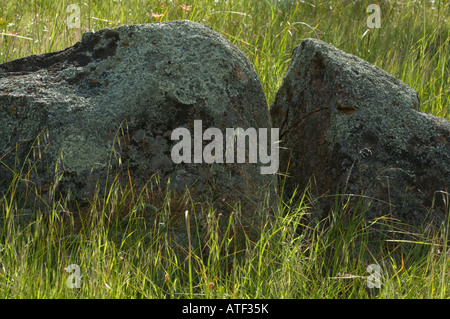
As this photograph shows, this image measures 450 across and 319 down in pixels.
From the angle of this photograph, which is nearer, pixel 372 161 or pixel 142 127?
pixel 142 127

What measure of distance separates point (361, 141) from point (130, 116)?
1.19m

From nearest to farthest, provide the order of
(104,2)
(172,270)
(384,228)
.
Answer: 1. (172,270)
2. (384,228)
3. (104,2)

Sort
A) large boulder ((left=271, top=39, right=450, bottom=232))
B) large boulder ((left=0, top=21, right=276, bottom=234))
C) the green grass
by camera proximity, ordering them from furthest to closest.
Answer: large boulder ((left=271, top=39, right=450, bottom=232)), large boulder ((left=0, top=21, right=276, bottom=234)), the green grass

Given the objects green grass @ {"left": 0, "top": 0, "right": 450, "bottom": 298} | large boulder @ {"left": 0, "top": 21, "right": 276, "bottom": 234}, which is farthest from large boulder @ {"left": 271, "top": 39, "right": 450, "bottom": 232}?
large boulder @ {"left": 0, "top": 21, "right": 276, "bottom": 234}

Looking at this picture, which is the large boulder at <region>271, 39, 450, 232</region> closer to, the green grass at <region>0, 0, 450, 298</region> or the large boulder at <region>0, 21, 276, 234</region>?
the green grass at <region>0, 0, 450, 298</region>

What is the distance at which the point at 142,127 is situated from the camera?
8.12 ft

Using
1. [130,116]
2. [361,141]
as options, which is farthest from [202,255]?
[361,141]

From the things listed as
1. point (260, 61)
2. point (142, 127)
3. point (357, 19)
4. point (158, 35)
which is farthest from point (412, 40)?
point (142, 127)

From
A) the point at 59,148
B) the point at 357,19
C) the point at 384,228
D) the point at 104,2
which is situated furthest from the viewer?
the point at 357,19

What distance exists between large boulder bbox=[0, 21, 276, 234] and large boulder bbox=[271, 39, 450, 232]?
315 millimetres

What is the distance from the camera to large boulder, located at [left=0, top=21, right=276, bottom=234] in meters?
2.40

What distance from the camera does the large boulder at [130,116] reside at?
240 centimetres

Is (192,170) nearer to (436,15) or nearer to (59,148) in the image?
(59,148)

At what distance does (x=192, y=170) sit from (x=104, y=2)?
9.75 feet
